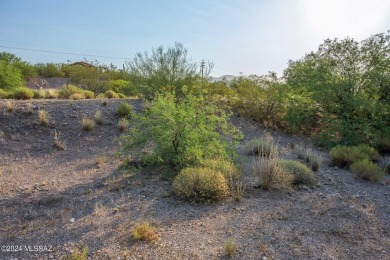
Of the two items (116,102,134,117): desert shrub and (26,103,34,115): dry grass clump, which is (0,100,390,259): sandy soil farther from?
(116,102,134,117): desert shrub

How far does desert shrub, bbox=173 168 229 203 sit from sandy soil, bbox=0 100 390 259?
0.18m

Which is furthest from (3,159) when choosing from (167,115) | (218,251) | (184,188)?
(218,251)

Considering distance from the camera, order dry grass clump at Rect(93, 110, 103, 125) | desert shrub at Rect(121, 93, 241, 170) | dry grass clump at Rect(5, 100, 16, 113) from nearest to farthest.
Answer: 1. desert shrub at Rect(121, 93, 241, 170)
2. dry grass clump at Rect(5, 100, 16, 113)
3. dry grass clump at Rect(93, 110, 103, 125)

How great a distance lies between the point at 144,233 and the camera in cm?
453

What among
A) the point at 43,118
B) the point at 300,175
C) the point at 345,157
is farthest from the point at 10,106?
the point at 345,157

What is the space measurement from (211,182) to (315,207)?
1950 mm

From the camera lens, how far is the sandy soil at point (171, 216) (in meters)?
4.39

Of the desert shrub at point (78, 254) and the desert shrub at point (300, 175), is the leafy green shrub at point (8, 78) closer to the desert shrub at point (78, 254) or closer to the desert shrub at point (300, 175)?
the desert shrub at point (300, 175)

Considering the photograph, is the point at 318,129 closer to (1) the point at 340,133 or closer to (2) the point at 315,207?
(1) the point at 340,133

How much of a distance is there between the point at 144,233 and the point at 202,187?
1699 mm

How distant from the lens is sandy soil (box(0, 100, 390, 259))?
4.39 m

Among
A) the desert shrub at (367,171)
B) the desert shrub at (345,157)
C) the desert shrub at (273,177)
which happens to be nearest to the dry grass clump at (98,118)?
the desert shrub at (273,177)

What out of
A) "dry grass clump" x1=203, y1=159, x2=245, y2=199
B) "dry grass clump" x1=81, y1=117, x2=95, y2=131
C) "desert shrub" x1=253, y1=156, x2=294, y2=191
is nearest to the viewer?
"dry grass clump" x1=203, y1=159, x2=245, y2=199

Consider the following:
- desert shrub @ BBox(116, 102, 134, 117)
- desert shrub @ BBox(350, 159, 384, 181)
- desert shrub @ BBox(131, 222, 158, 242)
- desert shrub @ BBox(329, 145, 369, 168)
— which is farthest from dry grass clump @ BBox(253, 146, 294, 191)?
desert shrub @ BBox(116, 102, 134, 117)
